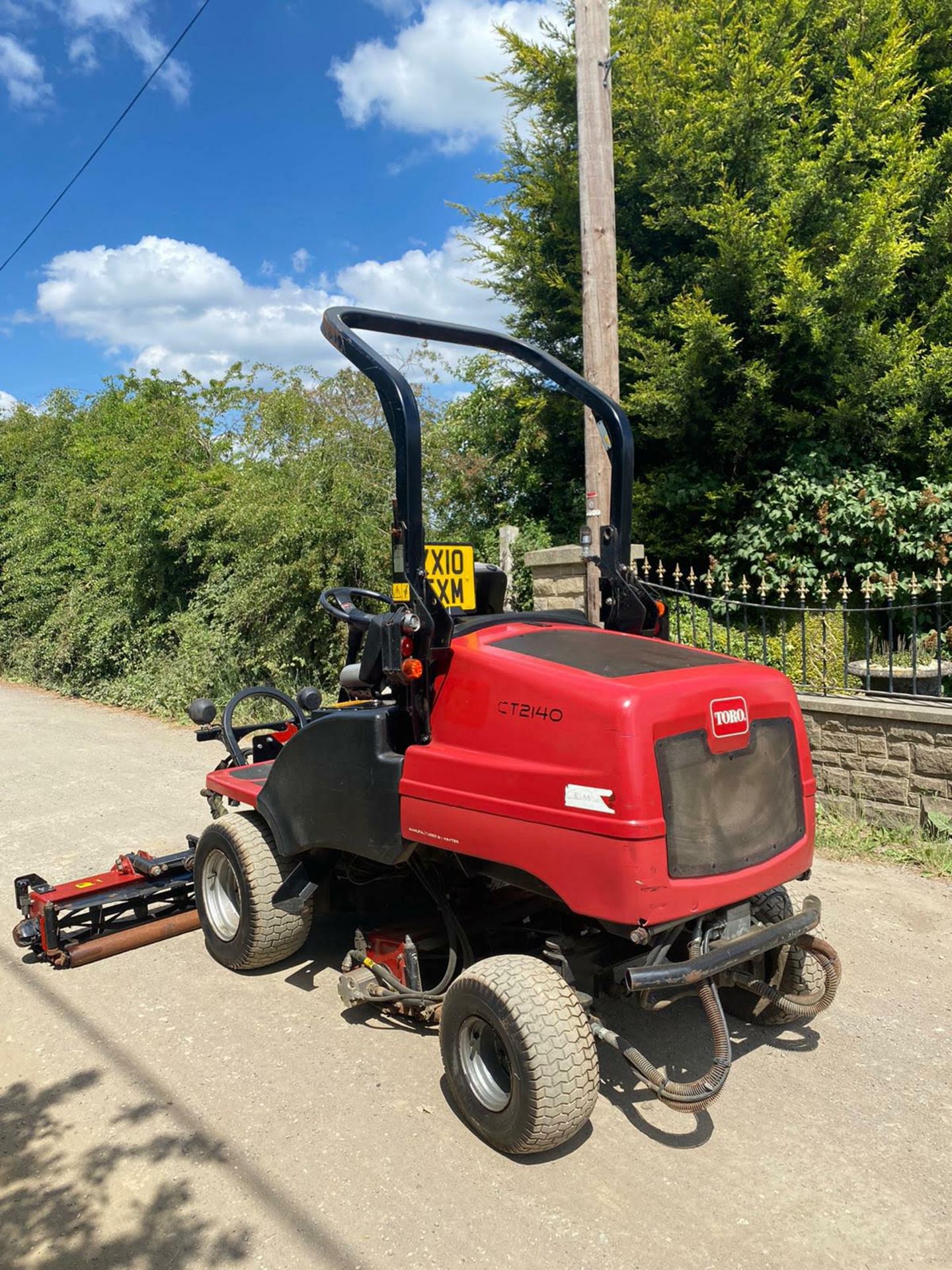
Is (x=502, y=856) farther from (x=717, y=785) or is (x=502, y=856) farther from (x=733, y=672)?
(x=733, y=672)

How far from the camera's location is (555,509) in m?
10.6

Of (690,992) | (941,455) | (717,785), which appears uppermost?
(941,455)

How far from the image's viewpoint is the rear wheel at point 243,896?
12.9 ft

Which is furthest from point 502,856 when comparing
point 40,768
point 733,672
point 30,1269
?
point 40,768

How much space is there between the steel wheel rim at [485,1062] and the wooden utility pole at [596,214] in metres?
3.89

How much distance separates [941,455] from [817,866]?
4.85 meters

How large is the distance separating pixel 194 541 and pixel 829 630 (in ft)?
26.5

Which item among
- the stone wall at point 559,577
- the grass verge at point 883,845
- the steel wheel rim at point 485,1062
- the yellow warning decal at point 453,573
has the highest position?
the yellow warning decal at point 453,573

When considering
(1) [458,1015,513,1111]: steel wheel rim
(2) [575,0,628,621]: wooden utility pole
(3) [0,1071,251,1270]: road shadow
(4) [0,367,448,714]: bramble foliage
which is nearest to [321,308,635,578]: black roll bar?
(1) [458,1015,513,1111]: steel wheel rim

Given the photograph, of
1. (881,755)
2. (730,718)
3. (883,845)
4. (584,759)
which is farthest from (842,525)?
(584,759)

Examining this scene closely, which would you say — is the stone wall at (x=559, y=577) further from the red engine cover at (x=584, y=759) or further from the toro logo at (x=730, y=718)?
the toro logo at (x=730, y=718)

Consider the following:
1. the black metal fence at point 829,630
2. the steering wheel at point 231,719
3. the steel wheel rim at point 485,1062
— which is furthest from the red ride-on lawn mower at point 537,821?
the black metal fence at point 829,630

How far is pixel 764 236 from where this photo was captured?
841 centimetres

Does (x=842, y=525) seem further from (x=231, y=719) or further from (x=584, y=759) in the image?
(x=584, y=759)
